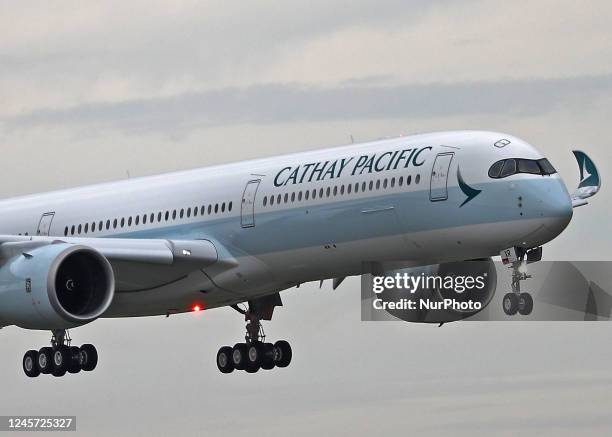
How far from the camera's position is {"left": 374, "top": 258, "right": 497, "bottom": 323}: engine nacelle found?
51.7 metres

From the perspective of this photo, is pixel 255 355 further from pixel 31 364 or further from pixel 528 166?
pixel 528 166

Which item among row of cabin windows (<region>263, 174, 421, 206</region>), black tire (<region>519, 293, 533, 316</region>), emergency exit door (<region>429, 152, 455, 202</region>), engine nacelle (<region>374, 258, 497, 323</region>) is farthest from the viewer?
engine nacelle (<region>374, 258, 497, 323</region>)

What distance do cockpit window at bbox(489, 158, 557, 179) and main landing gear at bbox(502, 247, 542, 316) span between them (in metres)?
1.73

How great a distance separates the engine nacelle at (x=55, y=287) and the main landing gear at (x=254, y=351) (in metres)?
6.73

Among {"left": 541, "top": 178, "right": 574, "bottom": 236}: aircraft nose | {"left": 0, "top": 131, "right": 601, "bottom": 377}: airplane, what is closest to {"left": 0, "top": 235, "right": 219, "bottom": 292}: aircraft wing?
{"left": 0, "top": 131, "right": 601, "bottom": 377}: airplane

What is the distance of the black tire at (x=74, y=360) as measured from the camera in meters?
53.4

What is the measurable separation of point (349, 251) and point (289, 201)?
2.13 meters

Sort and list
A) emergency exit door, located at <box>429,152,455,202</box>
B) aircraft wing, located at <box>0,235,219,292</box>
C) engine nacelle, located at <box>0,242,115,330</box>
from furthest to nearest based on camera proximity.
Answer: aircraft wing, located at <box>0,235,219,292</box>
engine nacelle, located at <box>0,242,115,330</box>
emergency exit door, located at <box>429,152,455,202</box>

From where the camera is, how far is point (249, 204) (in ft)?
163

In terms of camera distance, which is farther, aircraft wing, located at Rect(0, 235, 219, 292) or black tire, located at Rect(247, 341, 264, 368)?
black tire, located at Rect(247, 341, 264, 368)

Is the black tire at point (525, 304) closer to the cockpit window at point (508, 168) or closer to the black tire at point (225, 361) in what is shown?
the cockpit window at point (508, 168)

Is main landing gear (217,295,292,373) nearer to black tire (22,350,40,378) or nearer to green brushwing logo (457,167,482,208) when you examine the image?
black tire (22,350,40,378)

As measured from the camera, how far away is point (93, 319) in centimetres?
4738

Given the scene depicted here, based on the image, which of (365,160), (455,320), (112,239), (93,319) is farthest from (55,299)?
(455,320)
